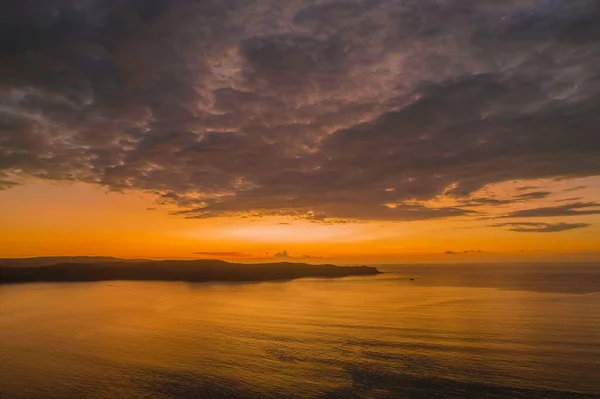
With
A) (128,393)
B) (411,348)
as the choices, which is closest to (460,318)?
(411,348)

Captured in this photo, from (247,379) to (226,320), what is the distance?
32.1 m

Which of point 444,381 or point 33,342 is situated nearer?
point 444,381

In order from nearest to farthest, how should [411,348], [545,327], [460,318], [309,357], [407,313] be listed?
1. [309,357]
2. [411,348]
3. [545,327]
4. [460,318]
5. [407,313]

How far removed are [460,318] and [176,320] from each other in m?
41.4

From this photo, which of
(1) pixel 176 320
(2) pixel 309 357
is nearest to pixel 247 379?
(2) pixel 309 357

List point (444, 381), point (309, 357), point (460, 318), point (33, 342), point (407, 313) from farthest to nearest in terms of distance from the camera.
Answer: point (407, 313) < point (460, 318) < point (33, 342) < point (309, 357) < point (444, 381)

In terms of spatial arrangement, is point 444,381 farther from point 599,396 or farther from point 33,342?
point 33,342

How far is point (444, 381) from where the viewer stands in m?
29.1

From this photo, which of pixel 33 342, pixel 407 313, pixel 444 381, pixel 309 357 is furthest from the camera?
pixel 407 313

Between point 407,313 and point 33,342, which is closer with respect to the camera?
point 33,342

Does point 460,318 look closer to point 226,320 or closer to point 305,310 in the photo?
point 305,310

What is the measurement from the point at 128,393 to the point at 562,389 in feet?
93.3

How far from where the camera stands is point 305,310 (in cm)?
7394

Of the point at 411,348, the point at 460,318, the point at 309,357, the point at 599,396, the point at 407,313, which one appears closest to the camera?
the point at 599,396
